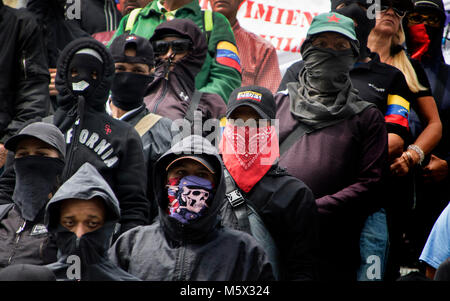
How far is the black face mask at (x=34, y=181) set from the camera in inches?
232

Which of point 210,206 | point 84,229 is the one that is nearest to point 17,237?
point 84,229

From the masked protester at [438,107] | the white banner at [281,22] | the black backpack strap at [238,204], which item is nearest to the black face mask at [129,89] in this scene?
the black backpack strap at [238,204]

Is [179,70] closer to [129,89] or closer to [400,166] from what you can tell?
[129,89]

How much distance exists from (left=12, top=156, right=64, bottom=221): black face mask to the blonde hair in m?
3.43

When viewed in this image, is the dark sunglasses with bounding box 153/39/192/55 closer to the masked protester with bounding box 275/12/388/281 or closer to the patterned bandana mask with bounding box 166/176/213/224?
the masked protester with bounding box 275/12/388/281

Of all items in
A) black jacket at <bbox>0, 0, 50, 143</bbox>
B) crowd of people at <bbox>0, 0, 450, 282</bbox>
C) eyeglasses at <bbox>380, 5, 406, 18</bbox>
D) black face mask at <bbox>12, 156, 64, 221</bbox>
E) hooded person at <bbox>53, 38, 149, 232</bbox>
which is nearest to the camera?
crowd of people at <bbox>0, 0, 450, 282</bbox>

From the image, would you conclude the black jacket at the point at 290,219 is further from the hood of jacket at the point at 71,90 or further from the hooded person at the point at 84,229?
the hood of jacket at the point at 71,90

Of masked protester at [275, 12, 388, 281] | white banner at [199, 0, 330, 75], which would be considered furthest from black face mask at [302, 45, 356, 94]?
white banner at [199, 0, 330, 75]

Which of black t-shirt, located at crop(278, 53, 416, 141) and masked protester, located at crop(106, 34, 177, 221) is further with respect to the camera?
black t-shirt, located at crop(278, 53, 416, 141)

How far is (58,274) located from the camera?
5098mm

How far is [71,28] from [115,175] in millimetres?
2681

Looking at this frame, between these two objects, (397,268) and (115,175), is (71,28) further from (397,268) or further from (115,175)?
(397,268)

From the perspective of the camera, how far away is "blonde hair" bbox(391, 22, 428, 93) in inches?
310
